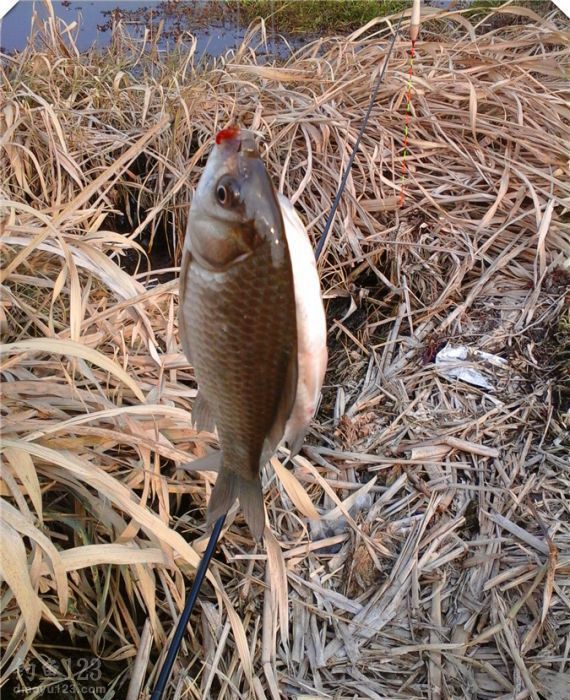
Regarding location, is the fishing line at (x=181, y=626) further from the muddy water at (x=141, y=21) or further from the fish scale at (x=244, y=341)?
the muddy water at (x=141, y=21)

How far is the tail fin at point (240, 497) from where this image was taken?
1016mm

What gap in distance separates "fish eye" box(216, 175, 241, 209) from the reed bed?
88 centimetres

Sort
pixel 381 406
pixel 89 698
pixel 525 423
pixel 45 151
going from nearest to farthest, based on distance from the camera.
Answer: pixel 89 698 < pixel 525 423 < pixel 381 406 < pixel 45 151

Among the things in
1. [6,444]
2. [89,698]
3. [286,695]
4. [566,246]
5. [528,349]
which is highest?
[6,444]

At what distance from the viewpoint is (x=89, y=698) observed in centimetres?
166

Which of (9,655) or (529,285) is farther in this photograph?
(529,285)

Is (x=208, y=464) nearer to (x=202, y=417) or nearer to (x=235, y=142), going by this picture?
(x=202, y=417)

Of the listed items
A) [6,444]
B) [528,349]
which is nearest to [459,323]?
[528,349]

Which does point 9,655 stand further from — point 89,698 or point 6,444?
point 6,444

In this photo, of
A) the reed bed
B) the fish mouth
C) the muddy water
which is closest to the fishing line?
the reed bed

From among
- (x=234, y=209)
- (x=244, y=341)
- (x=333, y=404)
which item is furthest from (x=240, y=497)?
(x=333, y=404)

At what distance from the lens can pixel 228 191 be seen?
0.80m

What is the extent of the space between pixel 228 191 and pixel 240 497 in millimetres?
524

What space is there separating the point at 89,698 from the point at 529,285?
2.34 metres
